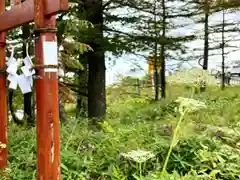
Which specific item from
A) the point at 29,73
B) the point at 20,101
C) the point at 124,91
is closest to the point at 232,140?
the point at 29,73

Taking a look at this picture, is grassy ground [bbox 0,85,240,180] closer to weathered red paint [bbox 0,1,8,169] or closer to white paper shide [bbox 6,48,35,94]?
weathered red paint [bbox 0,1,8,169]

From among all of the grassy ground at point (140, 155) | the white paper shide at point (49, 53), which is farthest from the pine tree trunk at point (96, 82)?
the white paper shide at point (49, 53)

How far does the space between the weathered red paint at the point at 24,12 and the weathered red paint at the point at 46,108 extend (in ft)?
0.23

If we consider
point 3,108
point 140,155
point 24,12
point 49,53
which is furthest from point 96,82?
point 49,53

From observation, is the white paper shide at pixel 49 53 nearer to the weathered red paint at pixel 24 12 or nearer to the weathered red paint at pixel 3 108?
the weathered red paint at pixel 24 12

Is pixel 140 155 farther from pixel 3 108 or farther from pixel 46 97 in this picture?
pixel 3 108

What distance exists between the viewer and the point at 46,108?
2445 millimetres

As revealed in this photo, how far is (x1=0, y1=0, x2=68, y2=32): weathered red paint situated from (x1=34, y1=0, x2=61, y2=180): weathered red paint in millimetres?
70

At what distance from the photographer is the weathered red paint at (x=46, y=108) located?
2.44 meters

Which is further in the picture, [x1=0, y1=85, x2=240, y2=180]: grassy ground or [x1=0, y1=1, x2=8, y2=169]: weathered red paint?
[x1=0, y1=1, x2=8, y2=169]: weathered red paint

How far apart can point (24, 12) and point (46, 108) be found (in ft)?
2.42

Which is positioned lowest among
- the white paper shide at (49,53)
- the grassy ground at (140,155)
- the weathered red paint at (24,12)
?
the grassy ground at (140,155)

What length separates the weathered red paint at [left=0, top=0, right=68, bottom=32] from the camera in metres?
2.27

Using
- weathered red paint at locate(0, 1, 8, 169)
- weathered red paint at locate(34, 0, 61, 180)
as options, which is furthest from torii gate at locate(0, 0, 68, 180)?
weathered red paint at locate(0, 1, 8, 169)
